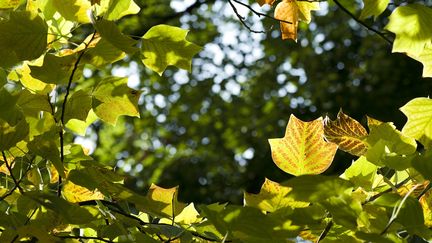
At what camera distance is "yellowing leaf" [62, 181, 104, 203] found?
92 cm

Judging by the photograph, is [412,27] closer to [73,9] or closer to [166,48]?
[166,48]

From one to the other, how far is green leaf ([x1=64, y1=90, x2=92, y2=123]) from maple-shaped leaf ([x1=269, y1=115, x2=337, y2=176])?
0.84 ft

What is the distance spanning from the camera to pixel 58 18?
95 centimetres

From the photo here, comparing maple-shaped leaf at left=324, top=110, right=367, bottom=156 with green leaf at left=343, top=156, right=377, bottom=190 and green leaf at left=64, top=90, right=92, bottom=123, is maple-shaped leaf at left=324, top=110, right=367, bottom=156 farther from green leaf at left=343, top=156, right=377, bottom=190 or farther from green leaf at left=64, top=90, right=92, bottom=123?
green leaf at left=64, top=90, right=92, bottom=123

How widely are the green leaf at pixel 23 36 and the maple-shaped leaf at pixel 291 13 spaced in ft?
1.27

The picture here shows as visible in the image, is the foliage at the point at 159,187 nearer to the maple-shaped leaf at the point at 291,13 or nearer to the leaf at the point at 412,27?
the leaf at the point at 412,27

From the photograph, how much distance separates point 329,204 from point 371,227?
0.07 metres

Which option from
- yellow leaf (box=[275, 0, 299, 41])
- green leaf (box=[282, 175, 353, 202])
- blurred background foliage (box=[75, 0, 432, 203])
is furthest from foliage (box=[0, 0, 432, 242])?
blurred background foliage (box=[75, 0, 432, 203])

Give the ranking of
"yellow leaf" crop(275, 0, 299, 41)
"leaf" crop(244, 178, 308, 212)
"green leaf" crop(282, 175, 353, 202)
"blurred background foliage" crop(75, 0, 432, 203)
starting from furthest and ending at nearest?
1. "blurred background foliage" crop(75, 0, 432, 203)
2. "yellow leaf" crop(275, 0, 299, 41)
3. "leaf" crop(244, 178, 308, 212)
4. "green leaf" crop(282, 175, 353, 202)

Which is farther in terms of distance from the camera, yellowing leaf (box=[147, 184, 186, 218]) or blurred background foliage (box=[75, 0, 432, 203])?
blurred background foliage (box=[75, 0, 432, 203])

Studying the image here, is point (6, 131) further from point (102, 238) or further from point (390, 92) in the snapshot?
point (390, 92)

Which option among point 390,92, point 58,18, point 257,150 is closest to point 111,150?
point 257,150

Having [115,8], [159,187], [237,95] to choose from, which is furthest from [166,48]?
[237,95]

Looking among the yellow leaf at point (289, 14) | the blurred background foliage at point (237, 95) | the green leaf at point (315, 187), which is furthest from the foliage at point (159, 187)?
the blurred background foliage at point (237, 95)
